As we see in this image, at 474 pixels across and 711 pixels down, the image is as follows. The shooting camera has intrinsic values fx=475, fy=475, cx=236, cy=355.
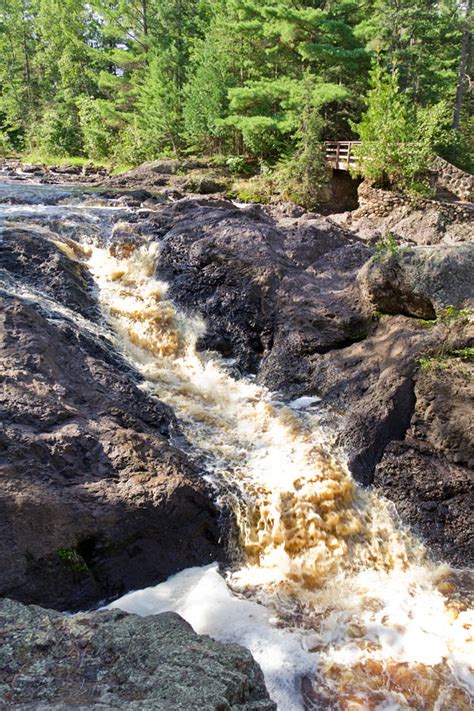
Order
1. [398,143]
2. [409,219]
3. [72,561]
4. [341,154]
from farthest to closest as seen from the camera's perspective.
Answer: [341,154]
[398,143]
[409,219]
[72,561]

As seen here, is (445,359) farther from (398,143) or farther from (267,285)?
(398,143)

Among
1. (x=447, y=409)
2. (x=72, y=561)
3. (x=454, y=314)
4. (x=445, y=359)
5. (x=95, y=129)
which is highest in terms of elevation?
(x=95, y=129)

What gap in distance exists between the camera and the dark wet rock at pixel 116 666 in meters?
2.23

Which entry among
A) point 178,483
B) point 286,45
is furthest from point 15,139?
point 178,483

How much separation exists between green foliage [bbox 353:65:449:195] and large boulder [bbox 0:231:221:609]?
12.7m

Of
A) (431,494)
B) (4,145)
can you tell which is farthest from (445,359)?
(4,145)

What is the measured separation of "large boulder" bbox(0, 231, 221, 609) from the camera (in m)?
3.96

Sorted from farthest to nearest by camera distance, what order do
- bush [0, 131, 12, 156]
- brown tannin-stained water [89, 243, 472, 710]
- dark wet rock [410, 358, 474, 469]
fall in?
bush [0, 131, 12, 156] < dark wet rock [410, 358, 474, 469] < brown tannin-stained water [89, 243, 472, 710]

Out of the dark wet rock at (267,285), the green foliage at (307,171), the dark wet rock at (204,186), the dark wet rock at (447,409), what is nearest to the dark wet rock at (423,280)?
the dark wet rock at (267,285)

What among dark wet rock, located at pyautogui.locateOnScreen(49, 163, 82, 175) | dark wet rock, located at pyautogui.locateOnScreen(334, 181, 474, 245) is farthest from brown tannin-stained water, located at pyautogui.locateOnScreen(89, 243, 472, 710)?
dark wet rock, located at pyautogui.locateOnScreen(49, 163, 82, 175)

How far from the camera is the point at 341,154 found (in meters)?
18.6

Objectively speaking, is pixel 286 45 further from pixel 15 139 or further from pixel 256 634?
pixel 15 139

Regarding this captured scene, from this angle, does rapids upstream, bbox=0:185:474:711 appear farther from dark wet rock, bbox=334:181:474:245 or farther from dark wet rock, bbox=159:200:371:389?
dark wet rock, bbox=334:181:474:245

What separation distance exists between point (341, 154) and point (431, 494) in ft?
53.8
